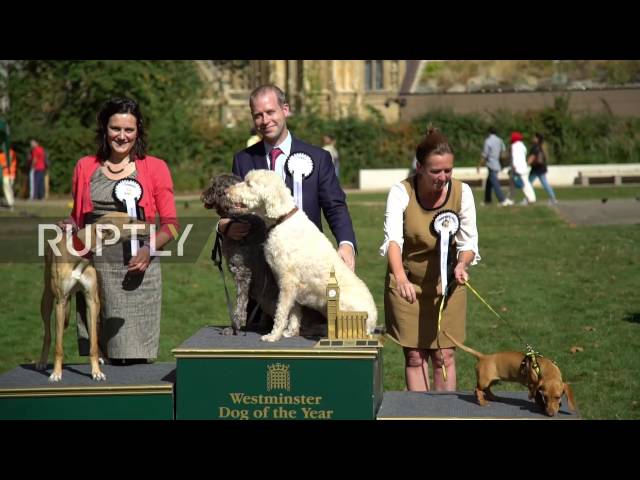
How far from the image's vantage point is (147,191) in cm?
609

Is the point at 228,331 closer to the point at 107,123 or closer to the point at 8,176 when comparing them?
the point at 107,123

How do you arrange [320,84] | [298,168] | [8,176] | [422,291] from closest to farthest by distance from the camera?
[298,168], [422,291], [8,176], [320,84]

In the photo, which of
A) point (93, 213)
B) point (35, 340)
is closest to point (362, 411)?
point (93, 213)

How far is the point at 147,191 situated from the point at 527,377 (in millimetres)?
2416

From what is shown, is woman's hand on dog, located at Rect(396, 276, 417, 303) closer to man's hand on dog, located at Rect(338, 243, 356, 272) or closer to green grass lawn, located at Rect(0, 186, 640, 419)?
man's hand on dog, located at Rect(338, 243, 356, 272)

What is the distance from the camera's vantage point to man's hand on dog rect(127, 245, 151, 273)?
5992mm

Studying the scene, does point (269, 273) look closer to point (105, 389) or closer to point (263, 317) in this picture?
point (263, 317)

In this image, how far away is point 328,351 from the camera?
531 cm

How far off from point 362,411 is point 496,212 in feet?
64.3

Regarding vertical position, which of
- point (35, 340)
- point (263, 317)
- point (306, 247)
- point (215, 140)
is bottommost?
point (35, 340)

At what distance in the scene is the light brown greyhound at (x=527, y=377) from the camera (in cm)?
531

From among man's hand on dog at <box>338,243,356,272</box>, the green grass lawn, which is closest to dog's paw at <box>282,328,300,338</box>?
man's hand on dog at <box>338,243,356,272</box>

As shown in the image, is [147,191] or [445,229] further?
[445,229]

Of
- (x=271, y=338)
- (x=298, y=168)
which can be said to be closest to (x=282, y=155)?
(x=298, y=168)
